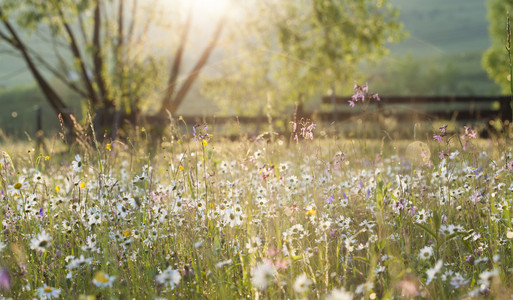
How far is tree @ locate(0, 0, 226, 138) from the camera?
1438cm

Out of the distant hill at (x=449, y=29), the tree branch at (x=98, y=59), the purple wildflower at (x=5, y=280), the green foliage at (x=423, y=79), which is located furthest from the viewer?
the distant hill at (x=449, y=29)

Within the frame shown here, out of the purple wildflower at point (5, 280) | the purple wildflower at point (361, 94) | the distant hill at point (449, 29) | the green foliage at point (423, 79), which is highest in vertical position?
the distant hill at point (449, 29)

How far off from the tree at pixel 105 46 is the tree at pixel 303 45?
204 centimetres

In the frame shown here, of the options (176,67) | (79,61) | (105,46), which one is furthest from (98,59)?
(176,67)

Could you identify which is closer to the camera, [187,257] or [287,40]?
[187,257]

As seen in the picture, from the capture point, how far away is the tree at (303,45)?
56.1 ft

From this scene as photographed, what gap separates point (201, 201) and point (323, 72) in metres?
14.6

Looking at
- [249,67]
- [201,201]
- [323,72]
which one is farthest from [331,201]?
[249,67]

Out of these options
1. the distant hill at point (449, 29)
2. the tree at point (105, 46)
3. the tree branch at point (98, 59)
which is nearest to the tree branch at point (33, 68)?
the tree at point (105, 46)

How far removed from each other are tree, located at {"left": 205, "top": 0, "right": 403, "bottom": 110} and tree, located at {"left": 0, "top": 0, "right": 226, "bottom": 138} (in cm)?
204

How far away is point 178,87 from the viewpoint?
58.6 feet

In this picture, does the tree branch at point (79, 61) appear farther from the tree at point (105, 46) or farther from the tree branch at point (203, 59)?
the tree branch at point (203, 59)

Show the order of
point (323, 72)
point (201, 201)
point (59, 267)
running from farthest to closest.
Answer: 1. point (323, 72)
2. point (201, 201)
3. point (59, 267)

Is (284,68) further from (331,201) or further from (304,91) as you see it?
(331,201)
